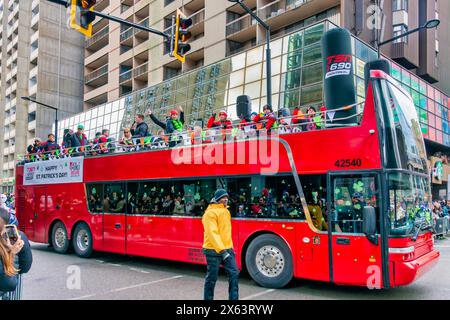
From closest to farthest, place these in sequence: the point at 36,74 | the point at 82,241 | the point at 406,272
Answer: the point at 406,272
the point at 82,241
the point at 36,74

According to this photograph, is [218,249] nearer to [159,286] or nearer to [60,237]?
[159,286]

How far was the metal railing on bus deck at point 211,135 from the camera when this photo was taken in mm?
8369

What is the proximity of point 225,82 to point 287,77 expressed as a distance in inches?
225

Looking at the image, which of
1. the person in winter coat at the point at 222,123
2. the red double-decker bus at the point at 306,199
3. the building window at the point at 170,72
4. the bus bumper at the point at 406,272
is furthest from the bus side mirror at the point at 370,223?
the building window at the point at 170,72

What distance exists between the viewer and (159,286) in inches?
342

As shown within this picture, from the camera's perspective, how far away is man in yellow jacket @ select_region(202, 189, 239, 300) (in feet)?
20.6

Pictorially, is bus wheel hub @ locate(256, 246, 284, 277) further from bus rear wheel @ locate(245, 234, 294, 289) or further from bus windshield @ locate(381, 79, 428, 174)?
bus windshield @ locate(381, 79, 428, 174)

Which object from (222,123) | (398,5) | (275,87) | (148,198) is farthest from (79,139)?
(398,5)

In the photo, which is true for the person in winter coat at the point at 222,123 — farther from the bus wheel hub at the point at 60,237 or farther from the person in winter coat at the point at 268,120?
the bus wheel hub at the point at 60,237

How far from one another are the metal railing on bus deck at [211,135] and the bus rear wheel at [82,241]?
2.20 m

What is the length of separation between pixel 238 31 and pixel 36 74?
38302 mm
